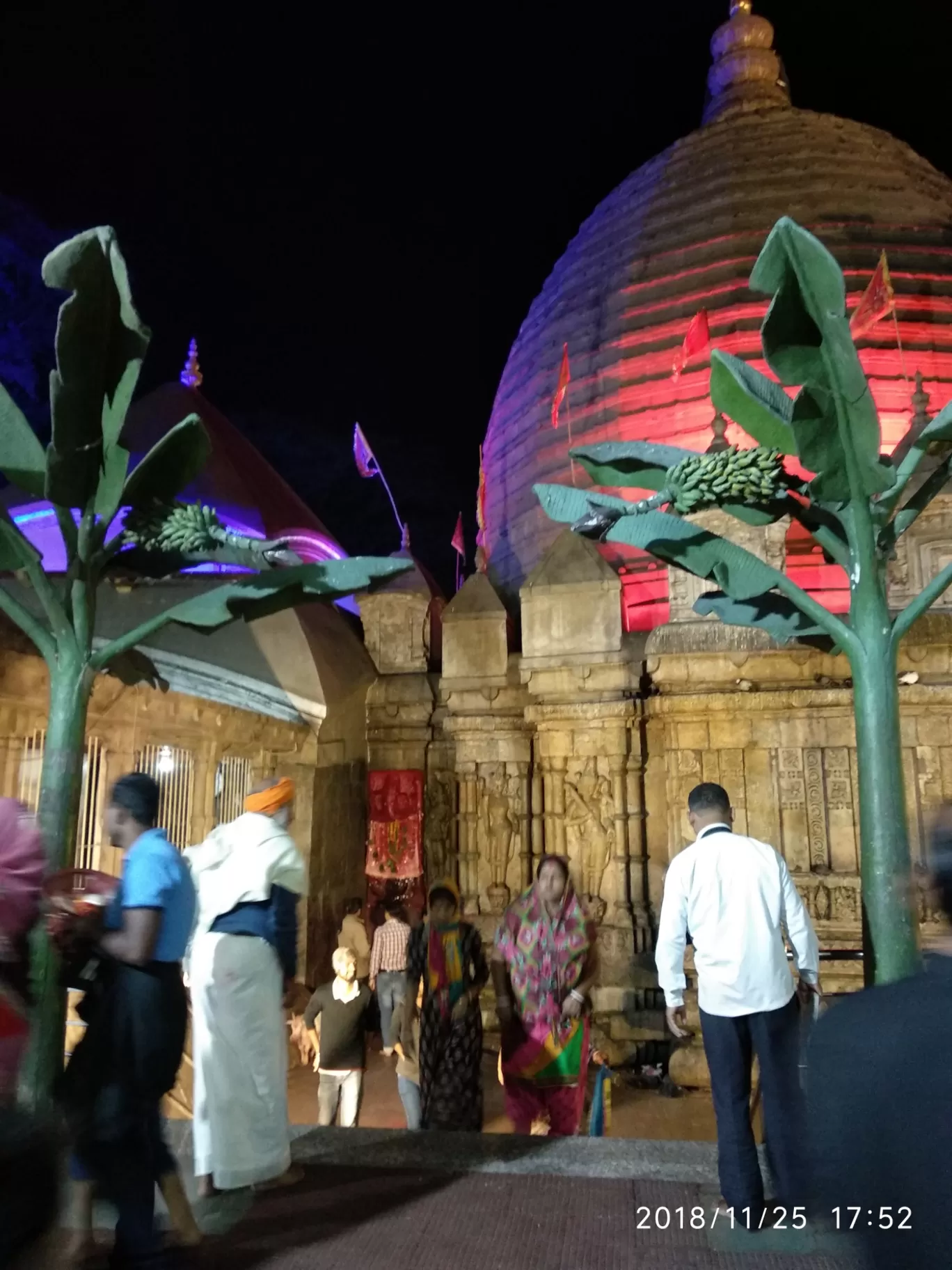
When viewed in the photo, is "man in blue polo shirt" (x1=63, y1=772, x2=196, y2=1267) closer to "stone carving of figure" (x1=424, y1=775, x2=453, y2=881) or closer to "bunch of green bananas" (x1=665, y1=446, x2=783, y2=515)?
"bunch of green bananas" (x1=665, y1=446, x2=783, y2=515)

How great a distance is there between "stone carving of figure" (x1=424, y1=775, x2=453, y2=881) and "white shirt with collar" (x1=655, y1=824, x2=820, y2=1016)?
21.9 ft

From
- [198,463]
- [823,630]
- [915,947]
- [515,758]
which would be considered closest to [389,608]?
[515,758]

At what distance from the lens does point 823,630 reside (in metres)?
4.45

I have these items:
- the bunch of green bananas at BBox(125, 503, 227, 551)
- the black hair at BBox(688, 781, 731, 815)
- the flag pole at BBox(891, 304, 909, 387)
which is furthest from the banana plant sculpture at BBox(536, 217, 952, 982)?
the flag pole at BBox(891, 304, 909, 387)

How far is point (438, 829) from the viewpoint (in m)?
10.0

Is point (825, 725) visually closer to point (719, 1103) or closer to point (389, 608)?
point (389, 608)

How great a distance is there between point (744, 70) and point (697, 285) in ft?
18.7

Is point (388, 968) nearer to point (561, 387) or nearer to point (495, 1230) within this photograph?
point (495, 1230)

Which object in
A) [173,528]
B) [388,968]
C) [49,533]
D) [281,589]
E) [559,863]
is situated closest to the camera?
[559,863]

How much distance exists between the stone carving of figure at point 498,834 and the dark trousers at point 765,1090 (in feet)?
19.3

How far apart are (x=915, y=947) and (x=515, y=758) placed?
20.1 feet

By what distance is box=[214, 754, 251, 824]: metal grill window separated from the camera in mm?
8688

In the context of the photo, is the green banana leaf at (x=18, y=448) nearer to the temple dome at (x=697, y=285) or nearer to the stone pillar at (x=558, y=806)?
the stone pillar at (x=558, y=806)

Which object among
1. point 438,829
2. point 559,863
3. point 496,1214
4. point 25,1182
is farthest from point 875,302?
point 25,1182
